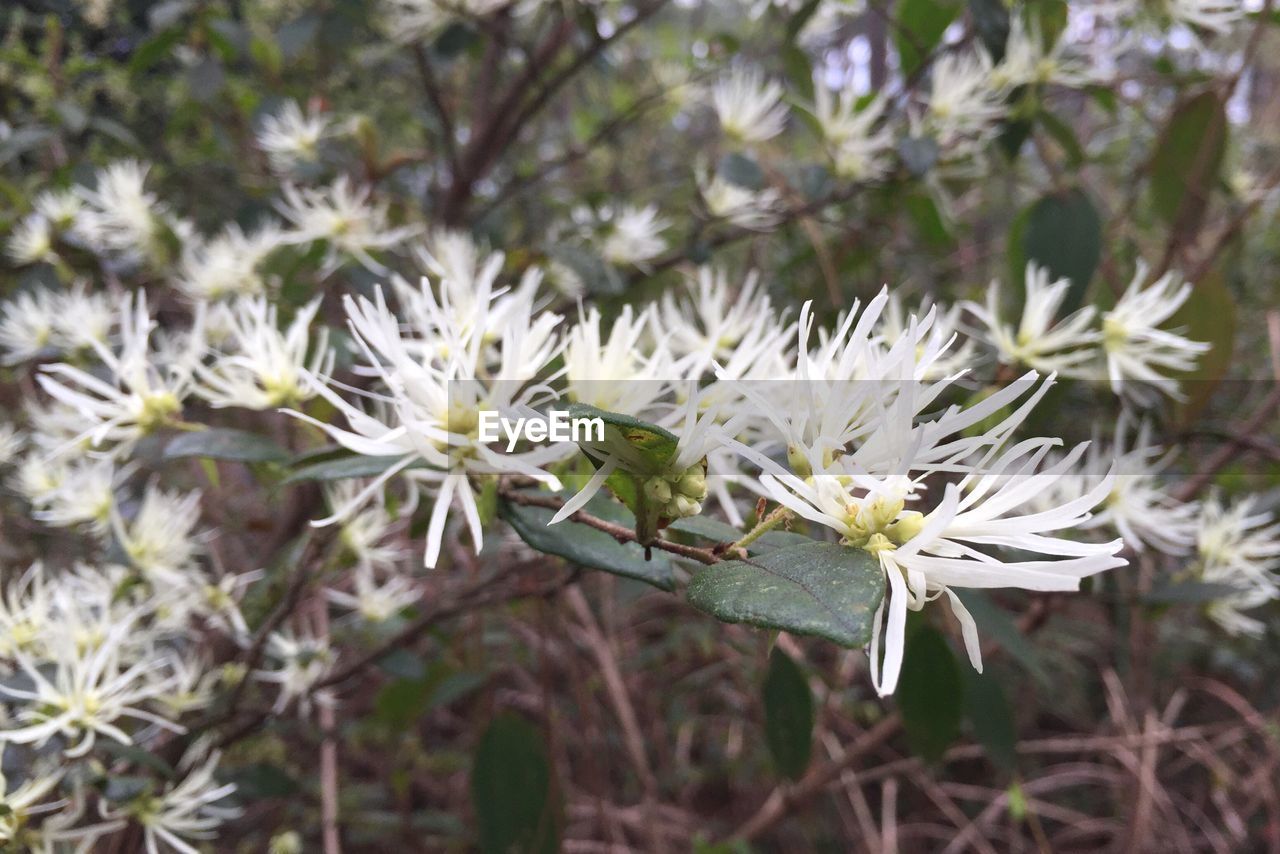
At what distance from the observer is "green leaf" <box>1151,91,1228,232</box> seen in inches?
34.6

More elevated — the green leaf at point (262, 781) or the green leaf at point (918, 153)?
the green leaf at point (918, 153)

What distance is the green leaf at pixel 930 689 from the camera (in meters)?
0.68

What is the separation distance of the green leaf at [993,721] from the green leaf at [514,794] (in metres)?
0.43

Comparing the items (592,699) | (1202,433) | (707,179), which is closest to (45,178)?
(707,179)

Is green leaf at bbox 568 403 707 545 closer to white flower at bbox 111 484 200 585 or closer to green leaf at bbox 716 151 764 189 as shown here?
white flower at bbox 111 484 200 585

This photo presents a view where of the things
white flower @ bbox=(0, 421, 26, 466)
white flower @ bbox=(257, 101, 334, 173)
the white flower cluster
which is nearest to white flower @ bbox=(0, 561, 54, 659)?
the white flower cluster

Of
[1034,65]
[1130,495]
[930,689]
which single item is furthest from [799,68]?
[930,689]

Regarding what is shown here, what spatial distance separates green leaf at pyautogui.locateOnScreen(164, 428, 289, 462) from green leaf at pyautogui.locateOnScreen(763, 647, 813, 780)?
45 centimetres

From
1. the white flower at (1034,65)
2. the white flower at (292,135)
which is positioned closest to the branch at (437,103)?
the white flower at (292,135)

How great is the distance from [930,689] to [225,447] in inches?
22.8

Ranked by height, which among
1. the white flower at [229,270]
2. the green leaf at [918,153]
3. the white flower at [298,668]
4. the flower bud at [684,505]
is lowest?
the white flower at [298,668]

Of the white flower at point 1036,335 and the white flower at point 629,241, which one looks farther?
the white flower at point 629,241

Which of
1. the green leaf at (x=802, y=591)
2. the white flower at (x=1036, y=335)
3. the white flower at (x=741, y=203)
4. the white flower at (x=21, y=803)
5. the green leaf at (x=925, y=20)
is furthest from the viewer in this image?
the white flower at (x=741, y=203)

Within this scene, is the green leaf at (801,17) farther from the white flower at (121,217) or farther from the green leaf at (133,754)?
the green leaf at (133,754)
